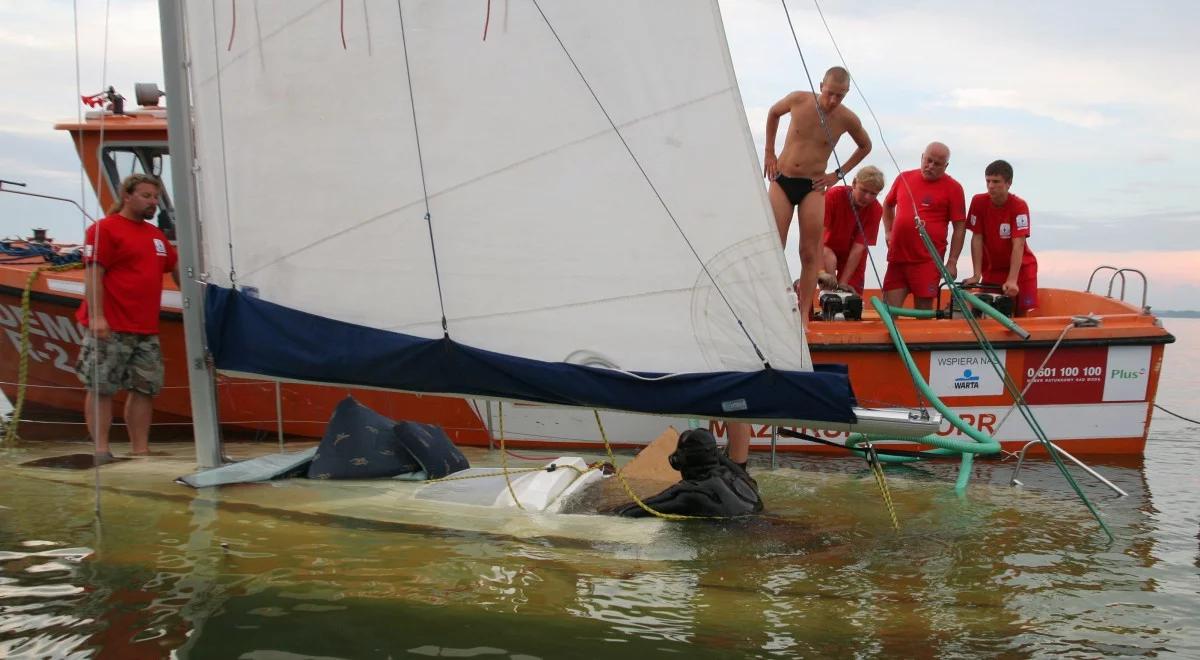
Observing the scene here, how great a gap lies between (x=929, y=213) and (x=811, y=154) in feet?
9.25

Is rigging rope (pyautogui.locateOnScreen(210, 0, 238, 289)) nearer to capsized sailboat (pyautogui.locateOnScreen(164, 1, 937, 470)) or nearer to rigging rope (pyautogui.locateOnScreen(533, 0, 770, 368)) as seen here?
capsized sailboat (pyautogui.locateOnScreen(164, 1, 937, 470))

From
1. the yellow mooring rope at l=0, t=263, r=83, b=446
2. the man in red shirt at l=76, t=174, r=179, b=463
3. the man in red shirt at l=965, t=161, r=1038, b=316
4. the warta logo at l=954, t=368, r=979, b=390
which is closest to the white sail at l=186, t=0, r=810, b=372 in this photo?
the man in red shirt at l=76, t=174, r=179, b=463

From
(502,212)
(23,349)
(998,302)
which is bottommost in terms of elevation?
(23,349)

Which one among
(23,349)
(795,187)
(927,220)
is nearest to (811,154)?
(795,187)

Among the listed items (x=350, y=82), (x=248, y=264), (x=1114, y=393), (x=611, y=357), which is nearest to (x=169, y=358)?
(x=248, y=264)

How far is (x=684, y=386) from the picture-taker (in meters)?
4.37

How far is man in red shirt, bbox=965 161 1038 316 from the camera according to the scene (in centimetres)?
917

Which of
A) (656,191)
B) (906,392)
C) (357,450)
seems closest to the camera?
(656,191)

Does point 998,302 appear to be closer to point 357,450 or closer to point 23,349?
point 357,450

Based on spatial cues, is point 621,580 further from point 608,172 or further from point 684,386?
point 608,172

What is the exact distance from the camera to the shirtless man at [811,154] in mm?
7035

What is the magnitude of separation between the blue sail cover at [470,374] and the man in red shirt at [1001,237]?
535cm

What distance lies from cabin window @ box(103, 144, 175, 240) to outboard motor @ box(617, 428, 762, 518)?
553 centimetres

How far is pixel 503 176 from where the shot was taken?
455 cm
